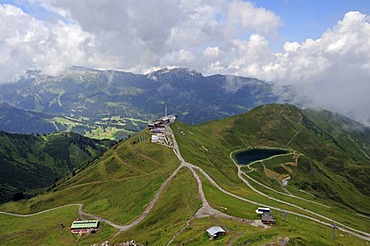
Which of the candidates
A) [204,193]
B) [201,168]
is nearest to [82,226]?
[204,193]

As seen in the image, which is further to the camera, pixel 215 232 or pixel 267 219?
pixel 267 219

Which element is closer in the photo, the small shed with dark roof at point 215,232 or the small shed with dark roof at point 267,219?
the small shed with dark roof at point 215,232

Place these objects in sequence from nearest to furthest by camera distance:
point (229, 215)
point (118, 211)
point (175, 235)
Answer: point (175, 235)
point (229, 215)
point (118, 211)

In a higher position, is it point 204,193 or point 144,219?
point 204,193

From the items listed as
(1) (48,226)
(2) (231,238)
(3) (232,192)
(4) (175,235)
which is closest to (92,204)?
(1) (48,226)

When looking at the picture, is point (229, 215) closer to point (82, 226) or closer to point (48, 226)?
point (82, 226)

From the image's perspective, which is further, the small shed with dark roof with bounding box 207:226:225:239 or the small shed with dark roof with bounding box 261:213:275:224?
the small shed with dark roof with bounding box 261:213:275:224

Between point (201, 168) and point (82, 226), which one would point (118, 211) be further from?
point (201, 168)

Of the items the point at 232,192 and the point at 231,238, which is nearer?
the point at 231,238

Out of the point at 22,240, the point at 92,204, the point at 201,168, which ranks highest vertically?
the point at 201,168

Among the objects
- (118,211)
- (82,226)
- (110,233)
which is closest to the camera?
(110,233)
